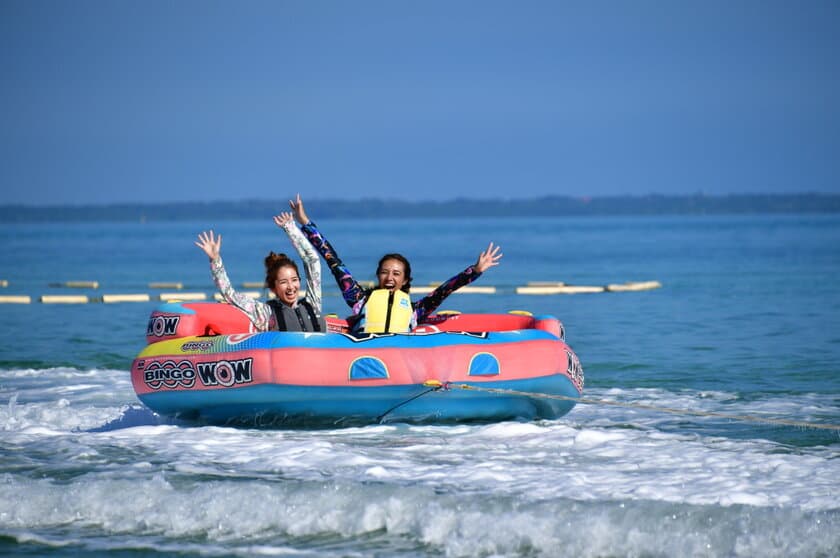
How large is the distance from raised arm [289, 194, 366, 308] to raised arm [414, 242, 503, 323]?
1.35ft

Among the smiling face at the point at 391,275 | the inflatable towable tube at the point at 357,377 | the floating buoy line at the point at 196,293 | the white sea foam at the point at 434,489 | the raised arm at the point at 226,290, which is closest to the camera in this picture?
the white sea foam at the point at 434,489

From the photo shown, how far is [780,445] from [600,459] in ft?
3.94

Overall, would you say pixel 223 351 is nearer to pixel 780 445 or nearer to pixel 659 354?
pixel 780 445

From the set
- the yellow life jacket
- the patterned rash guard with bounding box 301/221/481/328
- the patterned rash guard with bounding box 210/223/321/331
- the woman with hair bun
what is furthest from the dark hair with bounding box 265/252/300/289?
the yellow life jacket

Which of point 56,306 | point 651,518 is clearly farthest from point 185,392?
point 56,306

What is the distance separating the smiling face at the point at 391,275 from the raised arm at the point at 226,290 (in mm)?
752

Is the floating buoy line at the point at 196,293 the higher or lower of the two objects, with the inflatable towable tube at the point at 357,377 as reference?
higher

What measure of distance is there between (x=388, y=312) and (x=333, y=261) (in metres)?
0.66

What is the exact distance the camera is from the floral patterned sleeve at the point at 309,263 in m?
7.85

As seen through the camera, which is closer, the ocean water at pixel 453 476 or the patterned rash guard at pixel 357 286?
the ocean water at pixel 453 476

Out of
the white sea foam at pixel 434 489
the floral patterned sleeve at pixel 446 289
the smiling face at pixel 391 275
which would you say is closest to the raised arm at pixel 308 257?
the smiling face at pixel 391 275

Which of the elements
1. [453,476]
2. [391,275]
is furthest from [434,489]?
[391,275]

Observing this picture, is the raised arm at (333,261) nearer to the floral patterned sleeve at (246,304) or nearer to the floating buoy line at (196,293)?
the floral patterned sleeve at (246,304)

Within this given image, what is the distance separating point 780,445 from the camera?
7230mm
